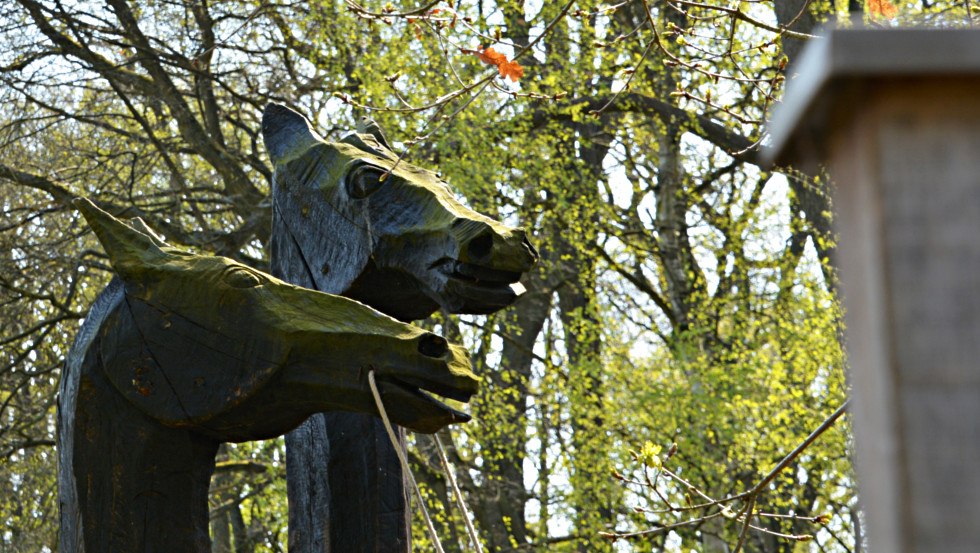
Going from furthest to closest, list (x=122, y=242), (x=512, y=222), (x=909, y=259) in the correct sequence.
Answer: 1. (x=512, y=222)
2. (x=122, y=242)
3. (x=909, y=259)

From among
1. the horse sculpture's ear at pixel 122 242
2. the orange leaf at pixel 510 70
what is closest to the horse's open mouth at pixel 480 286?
the horse sculpture's ear at pixel 122 242

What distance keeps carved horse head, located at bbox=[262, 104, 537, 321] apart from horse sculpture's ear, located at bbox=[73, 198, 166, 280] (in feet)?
1.23

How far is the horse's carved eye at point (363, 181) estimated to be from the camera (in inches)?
105

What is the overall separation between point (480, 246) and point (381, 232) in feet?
0.93

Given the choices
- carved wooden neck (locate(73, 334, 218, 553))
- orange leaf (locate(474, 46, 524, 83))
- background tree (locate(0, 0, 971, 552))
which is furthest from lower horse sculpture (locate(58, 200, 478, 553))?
background tree (locate(0, 0, 971, 552))

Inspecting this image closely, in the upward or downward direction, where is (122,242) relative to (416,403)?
upward

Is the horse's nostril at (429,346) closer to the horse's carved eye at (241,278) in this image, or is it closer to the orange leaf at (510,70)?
the horse's carved eye at (241,278)

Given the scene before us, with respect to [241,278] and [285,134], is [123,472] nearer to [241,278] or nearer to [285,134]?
[241,278]

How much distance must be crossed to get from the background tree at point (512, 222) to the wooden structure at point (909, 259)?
8.69 metres

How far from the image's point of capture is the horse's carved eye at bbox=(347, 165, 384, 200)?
2.66 m

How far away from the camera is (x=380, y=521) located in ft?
Answer: 8.71

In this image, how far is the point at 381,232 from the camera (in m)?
2.61

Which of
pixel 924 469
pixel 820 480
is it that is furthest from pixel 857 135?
pixel 820 480

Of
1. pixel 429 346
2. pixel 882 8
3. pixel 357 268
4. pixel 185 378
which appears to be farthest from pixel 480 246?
pixel 882 8
